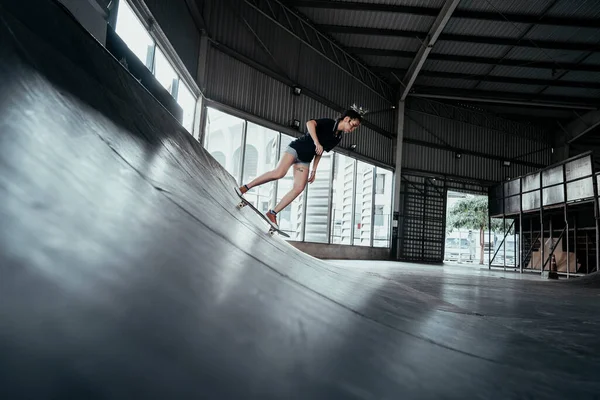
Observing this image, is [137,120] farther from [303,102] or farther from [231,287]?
[303,102]

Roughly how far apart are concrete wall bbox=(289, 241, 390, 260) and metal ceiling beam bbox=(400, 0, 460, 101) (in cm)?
634

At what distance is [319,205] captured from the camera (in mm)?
12109

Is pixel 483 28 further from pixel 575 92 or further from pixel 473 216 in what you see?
pixel 473 216

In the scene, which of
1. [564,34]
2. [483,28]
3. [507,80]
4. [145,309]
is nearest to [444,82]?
[507,80]

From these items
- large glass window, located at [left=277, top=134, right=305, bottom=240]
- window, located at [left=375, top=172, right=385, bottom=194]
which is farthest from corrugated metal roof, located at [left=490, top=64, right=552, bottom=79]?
large glass window, located at [left=277, top=134, right=305, bottom=240]

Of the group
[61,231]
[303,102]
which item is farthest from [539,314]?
[303,102]

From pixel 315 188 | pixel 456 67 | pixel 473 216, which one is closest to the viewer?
pixel 315 188

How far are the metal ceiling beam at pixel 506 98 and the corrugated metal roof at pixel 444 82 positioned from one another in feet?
0.81

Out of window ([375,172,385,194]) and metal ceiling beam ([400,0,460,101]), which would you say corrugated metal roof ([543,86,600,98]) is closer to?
metal ceiling beam ([400,0,460,101])

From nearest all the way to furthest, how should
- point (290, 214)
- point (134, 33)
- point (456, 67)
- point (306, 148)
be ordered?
point (306, 148), point (134, 33), point (290, 214), point (456, 67)

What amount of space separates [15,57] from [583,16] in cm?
1383

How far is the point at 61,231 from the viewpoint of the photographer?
57 centimetres

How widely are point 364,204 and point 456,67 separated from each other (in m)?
6.16

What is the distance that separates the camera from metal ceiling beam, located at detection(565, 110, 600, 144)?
15.2 meters
